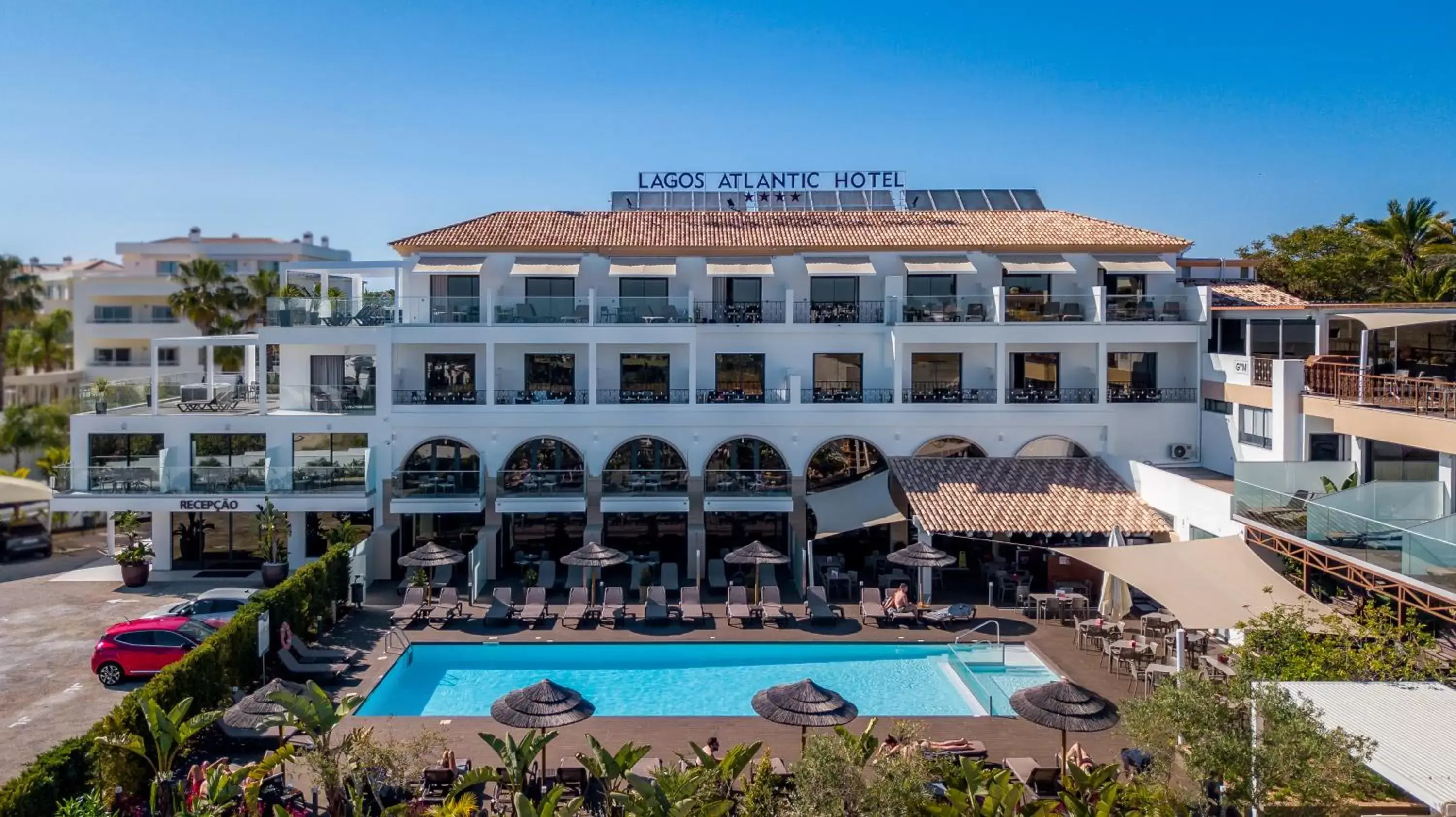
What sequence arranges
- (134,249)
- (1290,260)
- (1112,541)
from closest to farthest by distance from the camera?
1. (1112,541)
2. (1290,260)
3. (134,249)

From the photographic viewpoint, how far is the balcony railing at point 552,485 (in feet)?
101

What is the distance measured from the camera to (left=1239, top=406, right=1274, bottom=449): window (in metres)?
27.0

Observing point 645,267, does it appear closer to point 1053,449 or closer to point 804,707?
point 1053,449

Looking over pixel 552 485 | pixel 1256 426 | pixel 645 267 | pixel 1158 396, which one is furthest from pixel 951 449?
pixel 552 485

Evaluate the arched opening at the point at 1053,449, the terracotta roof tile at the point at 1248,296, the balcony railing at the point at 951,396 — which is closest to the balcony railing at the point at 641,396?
the balcony railing at the point at 951,396

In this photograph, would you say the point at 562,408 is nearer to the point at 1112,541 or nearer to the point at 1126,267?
the point at 1112,541

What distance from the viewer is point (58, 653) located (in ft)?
77.6

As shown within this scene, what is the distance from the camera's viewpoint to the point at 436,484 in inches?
1204

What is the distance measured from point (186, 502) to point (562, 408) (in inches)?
428

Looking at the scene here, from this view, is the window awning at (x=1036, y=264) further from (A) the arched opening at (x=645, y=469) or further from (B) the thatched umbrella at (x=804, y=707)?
(B) the thatched umbrella at (x=804, y=707)

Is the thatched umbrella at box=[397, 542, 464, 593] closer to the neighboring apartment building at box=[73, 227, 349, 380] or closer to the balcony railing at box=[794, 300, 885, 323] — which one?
the balcony railing at box=[794, 300, 885, 323]

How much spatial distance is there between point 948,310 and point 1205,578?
43.0ft

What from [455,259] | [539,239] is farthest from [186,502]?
[539,239]

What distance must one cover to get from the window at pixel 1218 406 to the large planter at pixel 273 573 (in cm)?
2672
